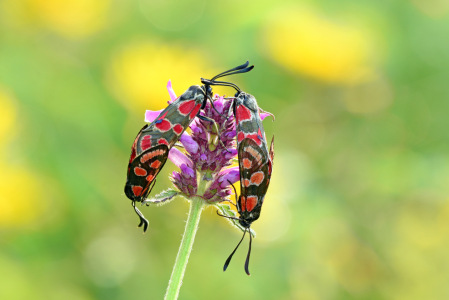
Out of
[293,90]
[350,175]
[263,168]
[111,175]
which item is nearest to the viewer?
[263,168]

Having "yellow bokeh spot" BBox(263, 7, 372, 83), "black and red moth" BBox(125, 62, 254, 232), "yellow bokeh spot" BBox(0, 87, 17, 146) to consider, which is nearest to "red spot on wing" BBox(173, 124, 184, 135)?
"black and red moth" BBox(125, 62, 254, 232)

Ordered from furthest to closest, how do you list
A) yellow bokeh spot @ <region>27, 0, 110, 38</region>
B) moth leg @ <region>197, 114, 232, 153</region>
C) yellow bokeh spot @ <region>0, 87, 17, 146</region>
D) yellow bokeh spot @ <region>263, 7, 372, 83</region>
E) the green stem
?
yellow bokeh spot @ <region>263, 7, 372, 83</region> < yellow bokeh spot @ <region>27, 0, 110, 38</region> < yellow bokeh spot @ <region>0, 87, 17, 146</region> < moth leg @ <region>197, 114, 232, 153</region> < the green stem

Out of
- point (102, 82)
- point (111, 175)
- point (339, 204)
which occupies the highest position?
point (102, 82)

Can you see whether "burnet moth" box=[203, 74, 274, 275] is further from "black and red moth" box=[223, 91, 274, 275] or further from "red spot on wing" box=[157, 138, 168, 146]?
"red spot on wing" box=[157, 138, 168, 146]

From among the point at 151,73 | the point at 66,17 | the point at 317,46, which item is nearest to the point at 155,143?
the point at 151,73

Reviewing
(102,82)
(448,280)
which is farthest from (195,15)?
(448,280)

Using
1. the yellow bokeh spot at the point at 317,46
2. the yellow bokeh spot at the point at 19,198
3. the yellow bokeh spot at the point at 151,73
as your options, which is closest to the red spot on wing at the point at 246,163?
the yellow bokeh spot at the point at 19,198

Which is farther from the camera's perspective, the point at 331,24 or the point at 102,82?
the point at 331,24

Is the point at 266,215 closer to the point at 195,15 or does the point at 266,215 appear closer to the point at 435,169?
the point at 435,169
